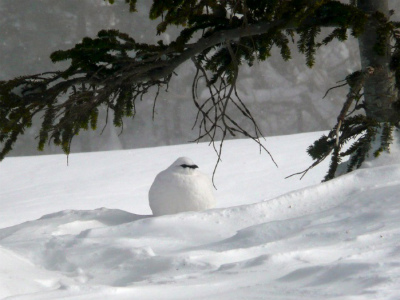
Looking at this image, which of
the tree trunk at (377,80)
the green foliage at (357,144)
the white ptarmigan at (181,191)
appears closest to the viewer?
the green foliage at (357,144)

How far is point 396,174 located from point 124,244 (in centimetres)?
146

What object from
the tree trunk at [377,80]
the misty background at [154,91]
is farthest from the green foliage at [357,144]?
the misty background at [154,91]

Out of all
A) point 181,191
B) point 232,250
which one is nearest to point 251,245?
point 232,250

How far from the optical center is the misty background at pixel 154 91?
16.3 metres

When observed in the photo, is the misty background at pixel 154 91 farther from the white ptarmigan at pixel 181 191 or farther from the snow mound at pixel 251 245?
the snow mound at pixel 251 245

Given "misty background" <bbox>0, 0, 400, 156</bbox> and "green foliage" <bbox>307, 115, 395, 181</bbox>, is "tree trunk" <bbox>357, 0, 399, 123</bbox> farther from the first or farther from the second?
"misty background" <bbox>0, 0, 400, 156</bbox>

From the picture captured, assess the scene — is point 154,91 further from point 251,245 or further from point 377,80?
point 251,245

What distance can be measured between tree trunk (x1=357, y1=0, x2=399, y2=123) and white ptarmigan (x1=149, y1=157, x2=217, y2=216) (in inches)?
46.1

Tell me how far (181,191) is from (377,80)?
4.62 feet

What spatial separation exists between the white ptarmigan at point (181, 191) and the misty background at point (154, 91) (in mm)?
12255

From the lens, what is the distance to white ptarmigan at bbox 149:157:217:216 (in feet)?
11.3

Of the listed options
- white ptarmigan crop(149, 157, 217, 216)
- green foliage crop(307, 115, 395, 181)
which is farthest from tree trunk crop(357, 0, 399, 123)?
white ptarmigan crop(149, 157, 217, 216)

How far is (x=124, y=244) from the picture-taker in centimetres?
271

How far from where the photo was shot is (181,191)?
11.3ft
